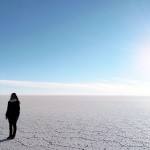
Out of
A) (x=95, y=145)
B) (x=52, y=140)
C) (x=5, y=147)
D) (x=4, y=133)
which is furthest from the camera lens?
(x=4, y=133)

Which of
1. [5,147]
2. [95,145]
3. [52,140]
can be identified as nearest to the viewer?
[5,147]

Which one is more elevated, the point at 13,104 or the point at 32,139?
the point at 13,104

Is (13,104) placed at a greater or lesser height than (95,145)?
greater

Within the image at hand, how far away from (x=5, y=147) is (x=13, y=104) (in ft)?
5.82

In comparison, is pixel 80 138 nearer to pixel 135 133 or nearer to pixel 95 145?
pixel 95 145

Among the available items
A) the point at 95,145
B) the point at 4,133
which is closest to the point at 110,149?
the point at 95,145

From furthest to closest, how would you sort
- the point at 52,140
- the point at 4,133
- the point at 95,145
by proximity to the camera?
the point at 4,133 < the point at 52,140 < the point at 95,145

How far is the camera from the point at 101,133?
32.5 feet

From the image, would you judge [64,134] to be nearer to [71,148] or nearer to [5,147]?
[71,148]

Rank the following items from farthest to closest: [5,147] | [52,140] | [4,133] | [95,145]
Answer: [4,133], [52,140], [95,145], [5,147]

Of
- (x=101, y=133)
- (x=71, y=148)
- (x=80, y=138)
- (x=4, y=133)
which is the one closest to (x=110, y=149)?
(x=71, y=148)

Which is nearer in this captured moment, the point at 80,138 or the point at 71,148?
the point at 71,148

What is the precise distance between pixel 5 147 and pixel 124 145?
3.75 metres

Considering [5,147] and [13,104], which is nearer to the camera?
[5,147]
